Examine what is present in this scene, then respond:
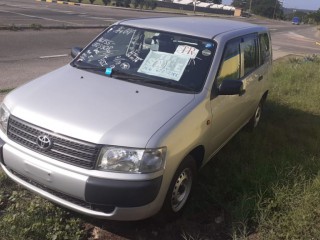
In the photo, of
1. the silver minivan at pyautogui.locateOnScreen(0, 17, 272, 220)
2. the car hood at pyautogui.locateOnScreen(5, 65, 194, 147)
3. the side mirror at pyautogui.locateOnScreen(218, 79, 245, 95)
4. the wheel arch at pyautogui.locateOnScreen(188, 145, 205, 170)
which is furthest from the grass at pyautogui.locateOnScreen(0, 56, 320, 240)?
Result: the side mirror at pyautogui.locateOnScreen(218, 79, 245, 95)

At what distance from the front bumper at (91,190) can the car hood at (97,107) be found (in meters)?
0.29

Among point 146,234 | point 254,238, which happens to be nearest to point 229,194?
point 254,238

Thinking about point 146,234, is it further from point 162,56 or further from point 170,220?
point 162,56

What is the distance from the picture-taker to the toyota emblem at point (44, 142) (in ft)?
9.75

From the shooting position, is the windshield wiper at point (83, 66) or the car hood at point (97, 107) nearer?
the car hood at point (97, 107)

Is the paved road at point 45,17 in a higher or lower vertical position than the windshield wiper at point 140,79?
lower

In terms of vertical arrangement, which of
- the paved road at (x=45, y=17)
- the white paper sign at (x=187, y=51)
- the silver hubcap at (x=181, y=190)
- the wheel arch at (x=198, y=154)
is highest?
the white paper sign at (x=187, y=51)

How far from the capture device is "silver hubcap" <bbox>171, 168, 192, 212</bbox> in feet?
11.1

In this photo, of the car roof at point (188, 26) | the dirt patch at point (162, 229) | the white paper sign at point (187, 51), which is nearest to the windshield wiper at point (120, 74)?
the white paper sign at point (187, 51)

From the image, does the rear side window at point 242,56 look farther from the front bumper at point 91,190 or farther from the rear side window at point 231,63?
the front bumper at point 91,190

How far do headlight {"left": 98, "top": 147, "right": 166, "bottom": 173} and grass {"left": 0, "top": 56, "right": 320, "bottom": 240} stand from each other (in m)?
0.73

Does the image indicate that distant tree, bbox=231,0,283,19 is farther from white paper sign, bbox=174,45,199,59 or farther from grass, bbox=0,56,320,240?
white paper sign, bbox=174,45,199,59

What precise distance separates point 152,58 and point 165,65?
196mm

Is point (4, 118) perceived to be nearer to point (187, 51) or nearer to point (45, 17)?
point (187, 51)
